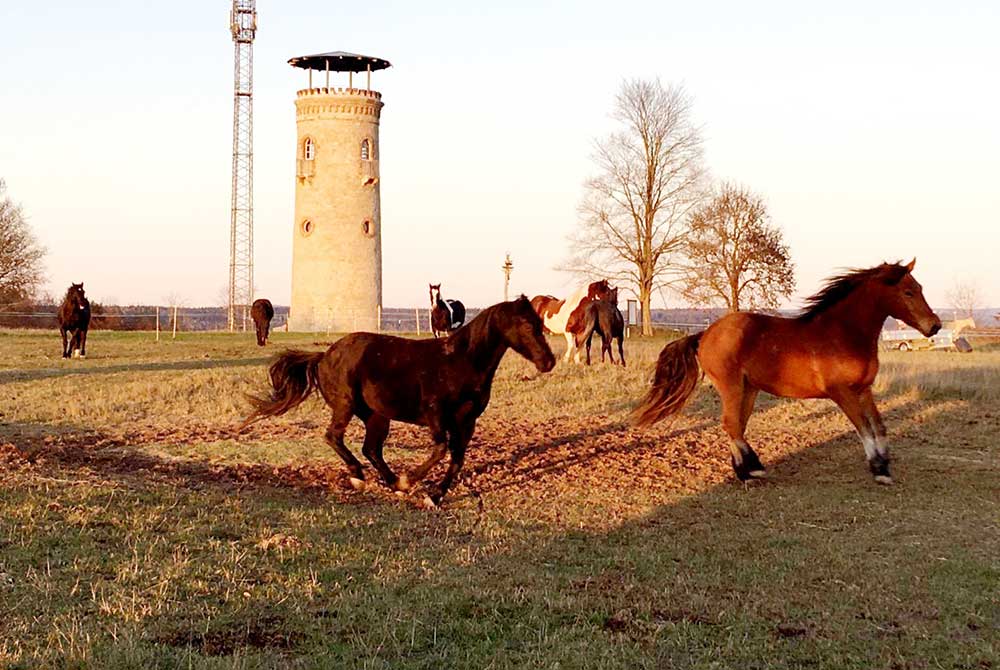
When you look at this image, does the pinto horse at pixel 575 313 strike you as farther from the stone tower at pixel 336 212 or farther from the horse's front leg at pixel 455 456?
the stone tower at pixel 336 212

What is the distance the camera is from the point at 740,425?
11.3m

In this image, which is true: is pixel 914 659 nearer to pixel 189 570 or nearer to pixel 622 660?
pixel 622 660

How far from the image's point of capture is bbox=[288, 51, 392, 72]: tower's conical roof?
53584mm

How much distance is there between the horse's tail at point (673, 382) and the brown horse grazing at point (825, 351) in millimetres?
427

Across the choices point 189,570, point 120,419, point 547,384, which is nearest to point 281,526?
point 189,570

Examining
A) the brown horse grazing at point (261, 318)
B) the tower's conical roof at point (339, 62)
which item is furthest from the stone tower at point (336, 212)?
the brown horse grazing at point (261, 318)

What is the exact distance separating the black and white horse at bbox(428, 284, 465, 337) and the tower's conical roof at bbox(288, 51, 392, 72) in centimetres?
2374

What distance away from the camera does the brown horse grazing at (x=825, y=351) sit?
10945 millimetres

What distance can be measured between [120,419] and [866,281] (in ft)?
33.7

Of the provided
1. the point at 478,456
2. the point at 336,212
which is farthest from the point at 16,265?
the point at 478,456

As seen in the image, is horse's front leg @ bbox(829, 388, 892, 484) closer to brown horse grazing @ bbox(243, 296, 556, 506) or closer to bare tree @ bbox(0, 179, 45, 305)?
brown horse grazing @ bbox(243, 296, 556, 506)

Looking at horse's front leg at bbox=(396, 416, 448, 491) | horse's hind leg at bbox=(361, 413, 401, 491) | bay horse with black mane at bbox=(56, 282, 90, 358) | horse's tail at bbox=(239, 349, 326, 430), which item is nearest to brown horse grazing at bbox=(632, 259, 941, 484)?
horse's front leg at bbox=(396, 416, 448, 491)

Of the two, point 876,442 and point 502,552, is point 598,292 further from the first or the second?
point 502,552

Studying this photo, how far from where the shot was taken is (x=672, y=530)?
873 cm
